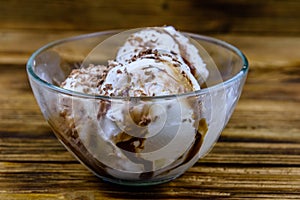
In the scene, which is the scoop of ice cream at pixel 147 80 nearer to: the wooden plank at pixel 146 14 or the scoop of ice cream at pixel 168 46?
the scoop of ice cream at pixel 168 46

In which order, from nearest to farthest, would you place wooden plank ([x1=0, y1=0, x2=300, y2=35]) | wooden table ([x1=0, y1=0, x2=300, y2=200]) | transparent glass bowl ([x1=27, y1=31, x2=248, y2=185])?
transparent glass bowl ([x1=27, y1=31, x2=248, y2=185]) < wooden table ([x1=0, y1=0, x2=300, y2=200]) < wooden plank ([x1=0, y1=0, x2=300, y2=35])

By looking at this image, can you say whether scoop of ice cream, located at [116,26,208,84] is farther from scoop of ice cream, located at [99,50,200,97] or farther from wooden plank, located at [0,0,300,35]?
wooden plank, located at [0,0,300,35]

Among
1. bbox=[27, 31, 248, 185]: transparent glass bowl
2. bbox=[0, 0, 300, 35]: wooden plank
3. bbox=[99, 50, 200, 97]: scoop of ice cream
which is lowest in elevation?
bbox=[0, 0, 300, 35]: wooden plank

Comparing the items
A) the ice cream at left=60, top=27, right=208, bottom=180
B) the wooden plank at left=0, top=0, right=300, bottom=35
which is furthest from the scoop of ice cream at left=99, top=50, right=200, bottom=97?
the wooden plank at left=0, top=0, right=300, bottom=35

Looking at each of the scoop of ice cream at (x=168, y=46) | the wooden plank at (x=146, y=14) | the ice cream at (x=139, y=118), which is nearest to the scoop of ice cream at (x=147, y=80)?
the ice cream at (x=139, y=118)

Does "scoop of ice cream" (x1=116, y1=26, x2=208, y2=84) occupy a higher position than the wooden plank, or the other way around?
"scoop of ice cream" (x1=116, y1=26, x2=208, y2=84)

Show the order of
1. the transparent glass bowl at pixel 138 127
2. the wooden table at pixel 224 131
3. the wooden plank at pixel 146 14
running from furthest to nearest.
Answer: the wooden plank at pixel 146 14
the wooden table at pixel 224 131
the transparent glass bowl at pixel 138 127

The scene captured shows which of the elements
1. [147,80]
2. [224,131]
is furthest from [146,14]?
[147,80]

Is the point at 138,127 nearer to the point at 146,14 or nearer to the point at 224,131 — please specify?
the point at 224,131
